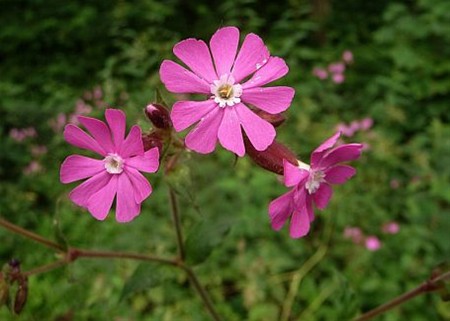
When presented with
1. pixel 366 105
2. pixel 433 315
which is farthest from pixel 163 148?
pixel 366 105

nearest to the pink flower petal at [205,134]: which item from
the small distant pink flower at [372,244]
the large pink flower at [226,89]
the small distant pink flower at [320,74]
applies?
the large pink flower at [226,89]

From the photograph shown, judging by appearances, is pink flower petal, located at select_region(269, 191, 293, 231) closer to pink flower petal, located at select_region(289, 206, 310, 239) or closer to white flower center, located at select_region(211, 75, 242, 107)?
pink flower petal, located at select_region(289, 206, 310, 239)

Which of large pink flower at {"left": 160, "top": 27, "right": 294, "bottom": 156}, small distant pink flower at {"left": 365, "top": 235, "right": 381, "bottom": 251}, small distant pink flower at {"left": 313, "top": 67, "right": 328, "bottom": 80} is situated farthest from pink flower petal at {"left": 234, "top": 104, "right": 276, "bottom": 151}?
small distant pink flower at {"left": 313, "top": 67, "right": 328, "bottom": 80}

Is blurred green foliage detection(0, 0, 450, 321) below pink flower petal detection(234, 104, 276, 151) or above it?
below

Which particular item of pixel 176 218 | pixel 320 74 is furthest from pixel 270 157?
pixel 320 74

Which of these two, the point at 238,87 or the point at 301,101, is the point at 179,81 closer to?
the point at 238,87

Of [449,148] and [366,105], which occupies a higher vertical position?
[449,148]

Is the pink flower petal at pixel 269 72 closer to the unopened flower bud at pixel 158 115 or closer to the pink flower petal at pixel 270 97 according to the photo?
the pink flower petal at pixel 270 97
